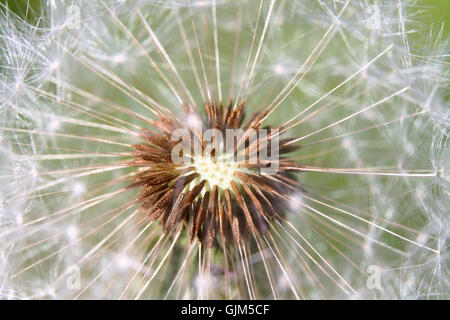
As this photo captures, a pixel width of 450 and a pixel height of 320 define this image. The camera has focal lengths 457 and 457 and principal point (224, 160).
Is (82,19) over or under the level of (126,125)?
over

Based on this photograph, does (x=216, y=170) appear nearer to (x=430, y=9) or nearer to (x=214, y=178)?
(x=214, y=178)

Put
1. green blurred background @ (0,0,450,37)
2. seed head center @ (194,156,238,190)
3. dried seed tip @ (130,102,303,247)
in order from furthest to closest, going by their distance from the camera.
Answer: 1. green blurred background @ (0,0,450,37)
2. seed head center @ (194,156,238,190)
3. dried seed tip @ (130,102,303,247)

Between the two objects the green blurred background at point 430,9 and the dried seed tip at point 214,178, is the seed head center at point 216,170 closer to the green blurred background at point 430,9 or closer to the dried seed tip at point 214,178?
the dried seed tip at point 214,178

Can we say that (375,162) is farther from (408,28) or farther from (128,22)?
(128,22)

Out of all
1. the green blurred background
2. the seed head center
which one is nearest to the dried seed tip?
the seed head center

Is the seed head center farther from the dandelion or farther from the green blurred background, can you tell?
the green blurred background

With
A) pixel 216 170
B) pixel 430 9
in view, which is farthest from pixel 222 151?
pixel 430 9

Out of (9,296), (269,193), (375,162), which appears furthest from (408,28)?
(9,296)

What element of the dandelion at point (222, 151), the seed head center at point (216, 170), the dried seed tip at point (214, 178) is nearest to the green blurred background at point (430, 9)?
the dandelion at point (222, 151)
